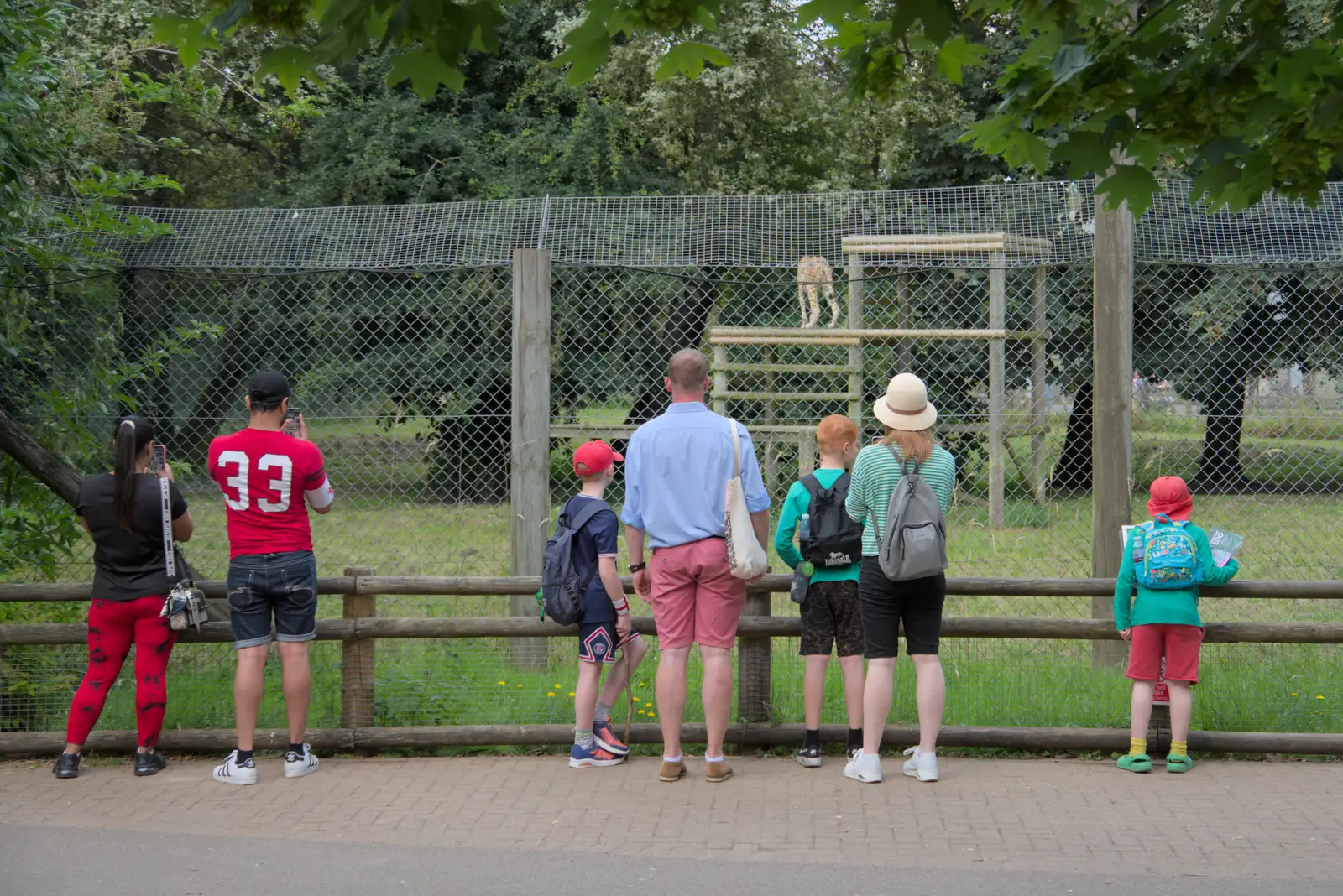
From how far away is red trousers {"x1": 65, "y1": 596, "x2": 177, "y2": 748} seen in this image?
6246mm

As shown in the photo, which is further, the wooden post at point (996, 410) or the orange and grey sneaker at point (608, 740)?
the wooden post at point (996, 410)

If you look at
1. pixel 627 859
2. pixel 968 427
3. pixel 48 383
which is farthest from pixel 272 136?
pixel 627 859

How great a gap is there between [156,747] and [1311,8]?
43.3 feet

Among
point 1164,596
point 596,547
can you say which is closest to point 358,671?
point 596,547

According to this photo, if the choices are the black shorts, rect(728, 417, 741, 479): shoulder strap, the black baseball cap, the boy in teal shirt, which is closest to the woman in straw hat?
the black shorts

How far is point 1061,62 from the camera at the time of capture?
3.94m

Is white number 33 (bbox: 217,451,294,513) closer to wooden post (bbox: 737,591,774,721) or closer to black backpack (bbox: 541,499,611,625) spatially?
black backpack (bbox: 541,499,611,625)

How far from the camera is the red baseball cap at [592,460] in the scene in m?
6.32

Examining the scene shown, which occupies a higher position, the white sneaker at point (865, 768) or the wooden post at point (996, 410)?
the wooden post at point (996, 410)

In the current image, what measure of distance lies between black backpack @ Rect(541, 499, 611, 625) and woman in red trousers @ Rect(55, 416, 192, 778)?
171 cm

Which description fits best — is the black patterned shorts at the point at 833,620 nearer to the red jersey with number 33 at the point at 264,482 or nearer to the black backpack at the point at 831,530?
the black backpack at the point at 831,530

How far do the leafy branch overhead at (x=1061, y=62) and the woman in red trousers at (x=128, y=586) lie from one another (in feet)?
9.50

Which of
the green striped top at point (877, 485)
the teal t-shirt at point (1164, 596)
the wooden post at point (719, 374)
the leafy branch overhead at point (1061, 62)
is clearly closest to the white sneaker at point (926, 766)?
the green striped top at point (877, 485)

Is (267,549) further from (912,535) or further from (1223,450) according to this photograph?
(1223,450)
